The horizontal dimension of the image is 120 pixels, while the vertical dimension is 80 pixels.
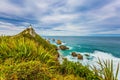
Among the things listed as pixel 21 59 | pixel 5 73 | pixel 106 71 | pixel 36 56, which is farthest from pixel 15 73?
pixel 106 71

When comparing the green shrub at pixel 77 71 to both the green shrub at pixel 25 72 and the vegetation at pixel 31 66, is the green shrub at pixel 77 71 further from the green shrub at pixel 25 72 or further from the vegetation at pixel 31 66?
the green shrub at pixel 25 72

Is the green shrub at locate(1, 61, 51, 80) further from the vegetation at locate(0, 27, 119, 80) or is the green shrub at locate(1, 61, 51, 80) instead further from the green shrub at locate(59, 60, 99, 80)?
the green shrub at locate(59, 60, 99, 80)

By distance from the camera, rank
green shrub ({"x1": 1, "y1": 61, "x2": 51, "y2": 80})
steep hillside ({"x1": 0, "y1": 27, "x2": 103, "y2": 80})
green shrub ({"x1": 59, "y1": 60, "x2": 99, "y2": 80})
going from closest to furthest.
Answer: green shrub ({"x1": 1, "y1": 61, "x2": 51, "y2": 80}) → steep hillside ({"x1": 0, "y1": 27, "x2": 103, "y2": 80}) → green shrub ({"x1": 59, "y1": 60, "x2": 99, "y2": 80})

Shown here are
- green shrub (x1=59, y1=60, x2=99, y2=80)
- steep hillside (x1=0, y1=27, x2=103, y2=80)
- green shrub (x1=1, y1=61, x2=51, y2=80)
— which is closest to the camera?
green shrub (x1=1, y1=61, x2=51, y2=80)

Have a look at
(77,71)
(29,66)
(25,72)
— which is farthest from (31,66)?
(77,71)

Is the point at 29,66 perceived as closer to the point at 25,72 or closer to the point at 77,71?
the point at 25,72

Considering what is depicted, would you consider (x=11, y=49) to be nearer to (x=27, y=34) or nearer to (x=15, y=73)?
(x=15, y=73)

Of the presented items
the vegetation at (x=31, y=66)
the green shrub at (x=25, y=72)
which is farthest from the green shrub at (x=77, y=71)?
the green shrub at (x=25, y=72)

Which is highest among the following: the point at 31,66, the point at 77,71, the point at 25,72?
the point at 31,66

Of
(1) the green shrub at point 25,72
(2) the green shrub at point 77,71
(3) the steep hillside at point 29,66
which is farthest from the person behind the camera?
(2) the green shrub at point 77,71

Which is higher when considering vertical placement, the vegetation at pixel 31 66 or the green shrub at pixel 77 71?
the vegetation at pixel 31 66

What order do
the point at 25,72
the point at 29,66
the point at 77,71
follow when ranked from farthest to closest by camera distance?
the point at 77,71, the point at 29,66, the point at 25,72

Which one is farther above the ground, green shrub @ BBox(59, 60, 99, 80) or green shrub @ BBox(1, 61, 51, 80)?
green shrub @ BBox(1, 61, 51, 80)

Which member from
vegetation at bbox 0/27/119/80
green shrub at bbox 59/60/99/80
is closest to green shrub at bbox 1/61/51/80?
vegetation at bbox 0/27/119/80
